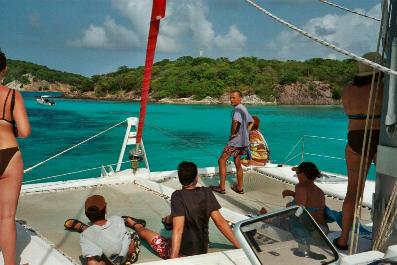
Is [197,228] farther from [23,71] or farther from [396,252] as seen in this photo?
[23,71]

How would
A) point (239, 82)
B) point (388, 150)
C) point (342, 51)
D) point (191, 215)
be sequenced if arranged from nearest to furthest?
1. point (342, 51)
2. point (388, 150)
3. point (191, 215)
4. point (239, 82)

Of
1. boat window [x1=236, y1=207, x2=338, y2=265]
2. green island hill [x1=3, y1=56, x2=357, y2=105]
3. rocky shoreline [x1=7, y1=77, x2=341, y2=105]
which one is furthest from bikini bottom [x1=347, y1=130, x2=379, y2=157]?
rocky shoreline [x1=7, y1=77, x2=341, y2=105]

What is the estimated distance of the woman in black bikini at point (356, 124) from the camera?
11.1 feet

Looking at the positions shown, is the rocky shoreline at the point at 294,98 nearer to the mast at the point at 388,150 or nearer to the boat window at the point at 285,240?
the mast at the point at 388,150

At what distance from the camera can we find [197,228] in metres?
3.89

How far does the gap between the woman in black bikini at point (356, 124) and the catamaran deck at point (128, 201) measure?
1023 mm

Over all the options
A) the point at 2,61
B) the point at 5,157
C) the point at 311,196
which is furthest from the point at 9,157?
the point at 311,196

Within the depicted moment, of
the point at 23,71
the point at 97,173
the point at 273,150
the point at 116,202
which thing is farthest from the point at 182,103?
the point at 23,71

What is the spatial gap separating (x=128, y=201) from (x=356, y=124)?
375 centimetres

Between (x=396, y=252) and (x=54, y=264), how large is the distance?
8.97ft

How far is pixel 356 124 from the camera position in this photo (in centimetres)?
350

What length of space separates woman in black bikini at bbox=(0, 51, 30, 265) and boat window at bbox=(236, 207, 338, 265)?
180 cm

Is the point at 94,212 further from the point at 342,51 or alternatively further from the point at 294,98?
the point at 294,98

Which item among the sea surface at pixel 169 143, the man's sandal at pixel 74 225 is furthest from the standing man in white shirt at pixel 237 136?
the sea surface at pixel 169 143
